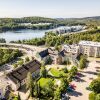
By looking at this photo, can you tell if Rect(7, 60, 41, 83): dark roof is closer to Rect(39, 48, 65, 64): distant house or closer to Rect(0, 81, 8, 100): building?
Rect(0, 81, 8, 100): building

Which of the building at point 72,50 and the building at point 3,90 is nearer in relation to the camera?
the building at point 3,90

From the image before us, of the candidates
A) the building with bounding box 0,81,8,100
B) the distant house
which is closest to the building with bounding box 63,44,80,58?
the distant house

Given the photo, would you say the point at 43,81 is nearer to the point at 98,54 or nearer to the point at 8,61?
the point at 8,61

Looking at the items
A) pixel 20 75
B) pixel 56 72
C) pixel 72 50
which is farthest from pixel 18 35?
pixel 20 75

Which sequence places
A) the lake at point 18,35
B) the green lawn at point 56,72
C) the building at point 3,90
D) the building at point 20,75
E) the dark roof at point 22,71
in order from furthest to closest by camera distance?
1. the lake at point 18,35
2. the green lawn at point 56,72
3. the dark roof at point 22,71
4. the building at point 20,75
5. the building at point 3,90

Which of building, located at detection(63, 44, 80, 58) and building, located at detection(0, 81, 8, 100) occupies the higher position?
building, located at detection(63, 44, 80, 58)

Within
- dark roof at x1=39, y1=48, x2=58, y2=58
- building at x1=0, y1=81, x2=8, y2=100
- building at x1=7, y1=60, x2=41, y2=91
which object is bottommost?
building at x1=0, y1=81, x2=8, y2=100

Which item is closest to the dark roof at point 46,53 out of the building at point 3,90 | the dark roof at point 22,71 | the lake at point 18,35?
the dark roof at point 22,71

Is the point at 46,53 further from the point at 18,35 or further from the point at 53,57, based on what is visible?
the point at 18,35

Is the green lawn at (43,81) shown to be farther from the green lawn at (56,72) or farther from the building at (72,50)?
the building at (72,50)
